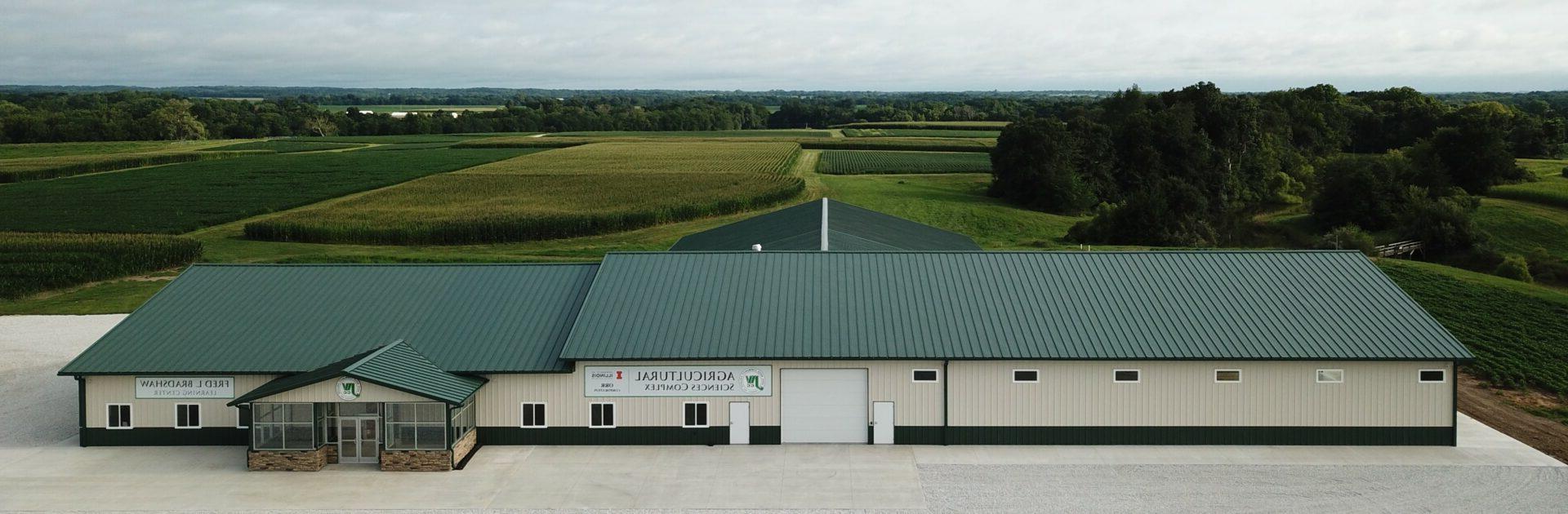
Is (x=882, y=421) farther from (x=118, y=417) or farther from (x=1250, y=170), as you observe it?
(x=1250, y=170)

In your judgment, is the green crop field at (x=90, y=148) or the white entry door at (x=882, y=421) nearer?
the white entry door at (x=882, y=421)

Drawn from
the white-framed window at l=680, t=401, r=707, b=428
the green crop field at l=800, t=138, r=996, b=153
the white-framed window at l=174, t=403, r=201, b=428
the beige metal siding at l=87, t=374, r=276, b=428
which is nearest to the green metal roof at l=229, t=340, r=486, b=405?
the beige metal siding at l=87, t=374, r=276, b=428

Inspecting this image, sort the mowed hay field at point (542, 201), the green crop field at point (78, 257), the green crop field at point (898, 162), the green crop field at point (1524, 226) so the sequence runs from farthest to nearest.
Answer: the green crop field at point (898, 162) < the mowed hay field at point (542, 201) < the green crop field at point (1524, 226) < the green crop field at point (78, 257)

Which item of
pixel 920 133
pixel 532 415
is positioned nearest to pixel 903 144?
pixel 920 133

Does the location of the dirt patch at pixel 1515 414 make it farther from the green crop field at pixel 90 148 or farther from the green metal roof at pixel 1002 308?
the green crop field at pixel 90 148

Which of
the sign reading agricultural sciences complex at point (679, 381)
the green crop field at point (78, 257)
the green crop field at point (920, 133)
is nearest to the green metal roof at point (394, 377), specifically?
the sign reading agricultural sciences complex at point (679, 381)

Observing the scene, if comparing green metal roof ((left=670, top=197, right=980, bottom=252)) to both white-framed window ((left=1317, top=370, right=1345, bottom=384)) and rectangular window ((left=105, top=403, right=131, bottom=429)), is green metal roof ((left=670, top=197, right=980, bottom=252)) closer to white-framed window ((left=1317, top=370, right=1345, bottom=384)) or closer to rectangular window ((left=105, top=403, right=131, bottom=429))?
white-framed window ((left=1317, top=370, right=1345, bottom=384))
